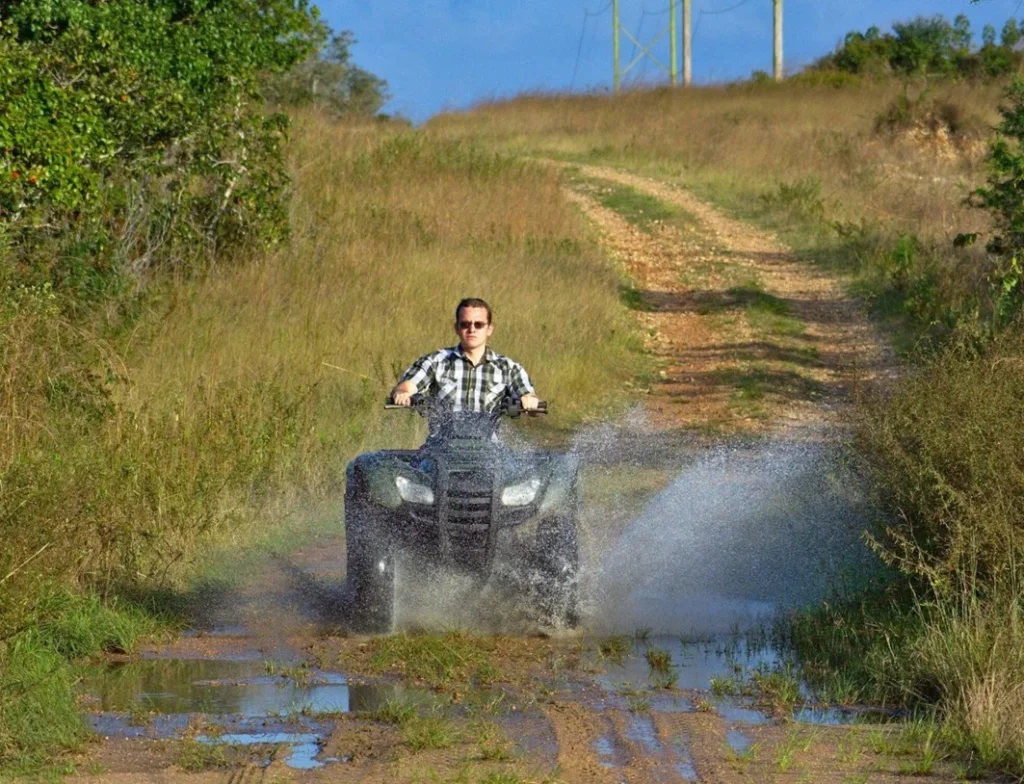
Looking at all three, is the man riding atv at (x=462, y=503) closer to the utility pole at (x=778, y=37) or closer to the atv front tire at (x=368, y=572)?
the atv front tire at (x=368, y=572)

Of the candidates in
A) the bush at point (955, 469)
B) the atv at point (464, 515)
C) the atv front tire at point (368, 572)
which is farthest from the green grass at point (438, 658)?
the bush at point (955, 469)

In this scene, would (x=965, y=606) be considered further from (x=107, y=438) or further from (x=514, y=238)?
(x=514, y=238)

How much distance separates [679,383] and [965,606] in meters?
9.78

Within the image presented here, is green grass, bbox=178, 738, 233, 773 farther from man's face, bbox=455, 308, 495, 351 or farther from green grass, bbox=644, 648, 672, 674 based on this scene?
man's face, bbox=455, 308, 495, 351

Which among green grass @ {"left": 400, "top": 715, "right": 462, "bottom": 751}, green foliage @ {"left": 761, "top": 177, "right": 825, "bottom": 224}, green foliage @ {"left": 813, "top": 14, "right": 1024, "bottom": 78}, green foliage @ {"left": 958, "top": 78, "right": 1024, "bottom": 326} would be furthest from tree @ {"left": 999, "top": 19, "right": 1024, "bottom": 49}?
green grass @ {"left": 400, "top": 715, "right": 462, "bottom": 751}

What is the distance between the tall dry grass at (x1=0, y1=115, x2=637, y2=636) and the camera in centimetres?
852

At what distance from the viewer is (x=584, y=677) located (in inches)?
279

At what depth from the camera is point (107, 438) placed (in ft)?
31.8

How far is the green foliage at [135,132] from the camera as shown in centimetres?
1201

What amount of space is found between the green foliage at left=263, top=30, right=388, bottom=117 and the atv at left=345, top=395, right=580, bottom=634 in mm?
21866

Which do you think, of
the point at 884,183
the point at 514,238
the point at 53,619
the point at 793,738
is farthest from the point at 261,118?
the point at 884,183

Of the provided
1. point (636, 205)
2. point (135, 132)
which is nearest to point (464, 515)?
point (135, 132)

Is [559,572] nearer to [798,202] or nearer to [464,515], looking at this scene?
[464,515]

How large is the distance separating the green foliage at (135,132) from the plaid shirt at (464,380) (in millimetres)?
4595
